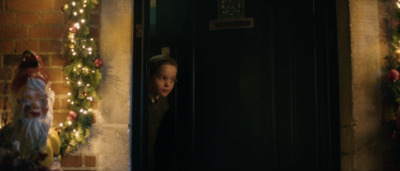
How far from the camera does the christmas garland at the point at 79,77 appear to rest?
3020 mm

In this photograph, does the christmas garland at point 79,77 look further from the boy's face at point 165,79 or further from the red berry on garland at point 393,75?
the red berry on garland at point 393,75

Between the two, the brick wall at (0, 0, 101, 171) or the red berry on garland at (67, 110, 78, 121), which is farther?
the brick wall at (0, 0, 101, 171)

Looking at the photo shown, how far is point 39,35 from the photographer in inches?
126

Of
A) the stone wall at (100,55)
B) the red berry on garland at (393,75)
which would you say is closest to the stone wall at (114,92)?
the stone wall at (100,55)

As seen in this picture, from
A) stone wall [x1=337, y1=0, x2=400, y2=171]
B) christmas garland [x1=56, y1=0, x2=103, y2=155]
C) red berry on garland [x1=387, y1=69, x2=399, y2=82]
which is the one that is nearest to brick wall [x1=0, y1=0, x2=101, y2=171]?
christmas garland [x1=56, y1=0, x2=103, y2=155]

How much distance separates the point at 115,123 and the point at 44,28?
90 cm

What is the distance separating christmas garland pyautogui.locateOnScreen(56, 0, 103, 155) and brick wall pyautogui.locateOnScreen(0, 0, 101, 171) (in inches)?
4.0

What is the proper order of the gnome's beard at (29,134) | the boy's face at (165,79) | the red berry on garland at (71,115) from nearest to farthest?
1. the gnome's beard at (29,134)
2. the red berry on garland at (71,115)
3. the boy's face at (165,79)

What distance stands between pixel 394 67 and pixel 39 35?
8.81 feet

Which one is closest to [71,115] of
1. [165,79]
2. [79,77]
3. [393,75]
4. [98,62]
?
[79,77]

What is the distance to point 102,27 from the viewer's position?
10.5 ft

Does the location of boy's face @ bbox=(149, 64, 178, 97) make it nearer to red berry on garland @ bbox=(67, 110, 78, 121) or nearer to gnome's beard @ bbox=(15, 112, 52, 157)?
red berry on garland @ bbox=(67, 110, 78, 121)

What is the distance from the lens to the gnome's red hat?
8.48 feet

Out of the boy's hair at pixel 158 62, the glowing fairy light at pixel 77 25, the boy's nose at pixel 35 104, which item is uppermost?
the glowing fairy light at pixel 77 25
